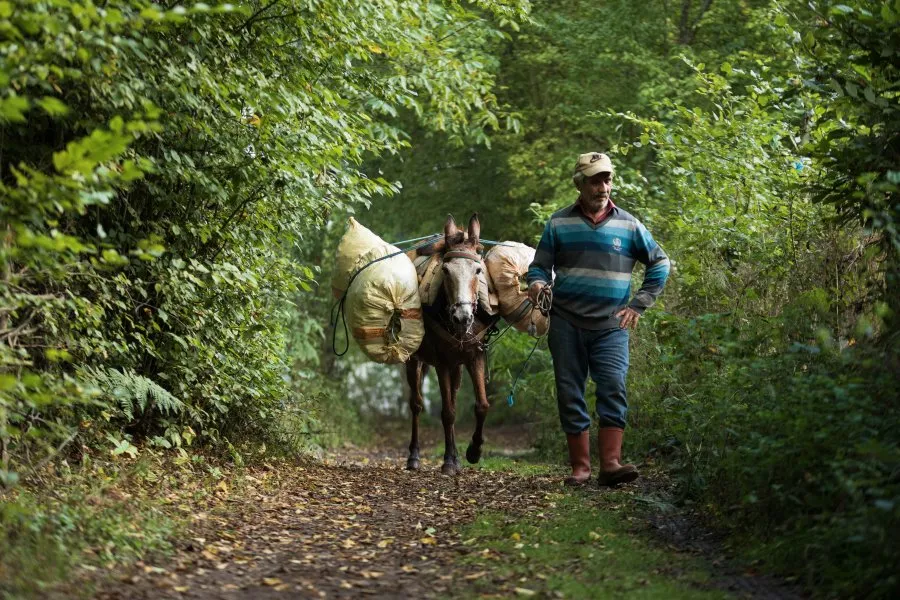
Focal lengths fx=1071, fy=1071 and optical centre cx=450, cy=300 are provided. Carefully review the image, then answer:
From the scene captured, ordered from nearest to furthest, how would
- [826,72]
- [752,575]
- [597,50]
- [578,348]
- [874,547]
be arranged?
[874,547]
[752,575]
[826,72]
[578,348]
[597,50]

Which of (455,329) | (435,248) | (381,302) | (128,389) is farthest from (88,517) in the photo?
(435,248)

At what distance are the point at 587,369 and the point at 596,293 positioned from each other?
711 millimetres

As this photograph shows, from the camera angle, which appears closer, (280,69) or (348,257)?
(280,69)

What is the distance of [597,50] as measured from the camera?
61.0 ft

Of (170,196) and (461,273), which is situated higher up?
(170,196)

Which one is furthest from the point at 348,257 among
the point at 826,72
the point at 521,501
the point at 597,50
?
the point at 597,50

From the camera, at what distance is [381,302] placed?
10.3 m

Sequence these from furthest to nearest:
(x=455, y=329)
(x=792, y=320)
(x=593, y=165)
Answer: (x=455, y=329)
(x=593, y=165)
(x=792, y=320)

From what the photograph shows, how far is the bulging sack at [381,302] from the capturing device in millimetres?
10328

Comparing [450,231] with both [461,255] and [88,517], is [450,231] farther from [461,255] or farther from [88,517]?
[88,517]

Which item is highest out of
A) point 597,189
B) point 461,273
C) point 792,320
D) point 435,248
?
point 597,189

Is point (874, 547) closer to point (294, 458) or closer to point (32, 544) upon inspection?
point (32, 544)

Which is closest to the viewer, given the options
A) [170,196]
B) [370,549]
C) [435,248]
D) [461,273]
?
[370,549]

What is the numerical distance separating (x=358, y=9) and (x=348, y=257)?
2.92m
